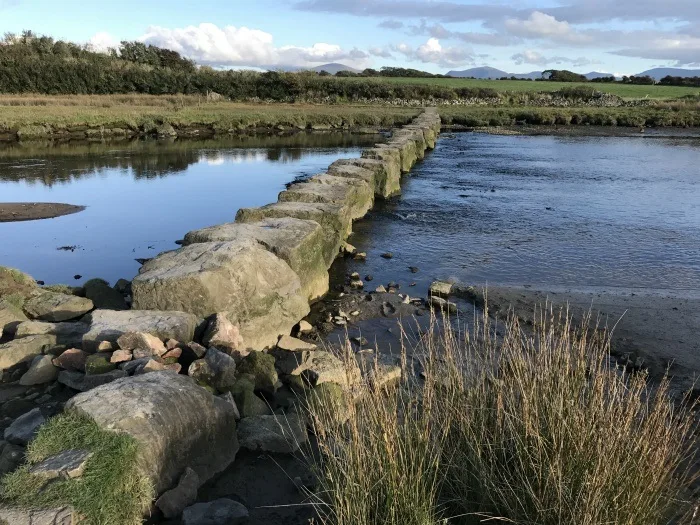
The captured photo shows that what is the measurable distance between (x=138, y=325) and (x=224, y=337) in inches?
33.1

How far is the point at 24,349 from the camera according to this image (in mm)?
5906

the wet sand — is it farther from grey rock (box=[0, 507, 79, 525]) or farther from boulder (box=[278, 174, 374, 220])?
grey rock (box=[0, 507, 79, 525])

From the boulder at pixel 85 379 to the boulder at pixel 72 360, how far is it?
2.5 inches

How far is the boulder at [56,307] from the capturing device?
23.7 ft

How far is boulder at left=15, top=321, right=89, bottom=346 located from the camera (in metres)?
6.30

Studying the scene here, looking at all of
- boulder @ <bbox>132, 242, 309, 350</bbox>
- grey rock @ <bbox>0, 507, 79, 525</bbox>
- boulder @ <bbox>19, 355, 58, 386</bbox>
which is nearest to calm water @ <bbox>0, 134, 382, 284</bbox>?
boulder @ <bbox>132, 242, 309, 350</bbox>

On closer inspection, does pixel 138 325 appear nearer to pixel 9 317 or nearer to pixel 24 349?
pixel 24 349

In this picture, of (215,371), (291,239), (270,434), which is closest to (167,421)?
(270,434)

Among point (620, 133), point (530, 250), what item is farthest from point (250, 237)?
point (620, 133)

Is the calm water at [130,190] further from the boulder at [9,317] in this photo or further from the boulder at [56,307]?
the boulder at [9,317]

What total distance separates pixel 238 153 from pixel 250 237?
19492 millimetres

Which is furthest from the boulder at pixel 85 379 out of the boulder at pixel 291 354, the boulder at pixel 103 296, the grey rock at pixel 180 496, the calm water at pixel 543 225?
the calm water at pixel 543 225

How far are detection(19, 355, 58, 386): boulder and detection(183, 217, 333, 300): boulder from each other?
259 cm

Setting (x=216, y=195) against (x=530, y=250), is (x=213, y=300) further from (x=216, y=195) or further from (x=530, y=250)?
(x=216, y=195)
